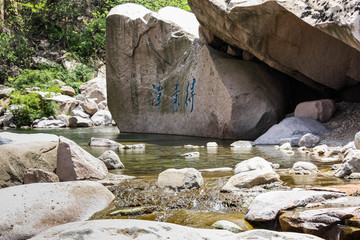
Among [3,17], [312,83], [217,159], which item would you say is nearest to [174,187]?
[217,159]

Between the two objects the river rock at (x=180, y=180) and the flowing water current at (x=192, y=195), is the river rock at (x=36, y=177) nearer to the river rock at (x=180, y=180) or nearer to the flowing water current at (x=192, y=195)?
the flowing water current at (x=192, y=195)

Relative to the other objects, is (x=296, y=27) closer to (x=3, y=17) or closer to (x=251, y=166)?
(x=251, y=166)

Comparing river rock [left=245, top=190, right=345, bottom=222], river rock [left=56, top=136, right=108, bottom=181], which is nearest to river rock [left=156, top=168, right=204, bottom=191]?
river rock [left=56, top=136, right=108, bottom=181]

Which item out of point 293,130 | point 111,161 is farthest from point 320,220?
point 293,130

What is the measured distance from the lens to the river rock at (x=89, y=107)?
61.3ft

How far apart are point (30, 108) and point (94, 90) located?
3.82 metres

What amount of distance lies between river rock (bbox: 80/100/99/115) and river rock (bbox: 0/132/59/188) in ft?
45.2

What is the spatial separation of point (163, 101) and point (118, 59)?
2.39 meters

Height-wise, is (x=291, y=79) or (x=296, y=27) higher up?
(x=296, y=27)

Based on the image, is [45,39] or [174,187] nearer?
[174,187]

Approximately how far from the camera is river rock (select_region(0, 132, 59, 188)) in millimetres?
4234

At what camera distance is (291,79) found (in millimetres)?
10758

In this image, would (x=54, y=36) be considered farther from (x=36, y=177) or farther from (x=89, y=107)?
(x=36, y=177)

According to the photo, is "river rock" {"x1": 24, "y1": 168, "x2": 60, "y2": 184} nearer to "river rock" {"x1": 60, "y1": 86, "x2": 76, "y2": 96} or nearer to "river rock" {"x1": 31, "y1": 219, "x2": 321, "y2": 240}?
"river rock" {"x1": 31, "y1": 219, "x2": 321, "y2": 240}
